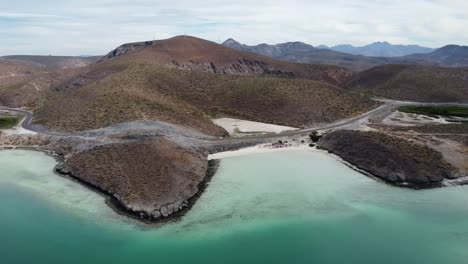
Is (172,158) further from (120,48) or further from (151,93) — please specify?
(120,48)

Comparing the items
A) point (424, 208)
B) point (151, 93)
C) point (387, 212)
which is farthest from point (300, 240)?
point (151, 93)

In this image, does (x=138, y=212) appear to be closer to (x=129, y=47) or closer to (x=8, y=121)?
→ (x=8, y=121)

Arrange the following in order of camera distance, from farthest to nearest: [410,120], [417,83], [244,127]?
→ [417,83]
[410,120]
[244,127]

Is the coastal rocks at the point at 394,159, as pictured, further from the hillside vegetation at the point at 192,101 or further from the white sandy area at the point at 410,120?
the white sandy area at the point at 410,120

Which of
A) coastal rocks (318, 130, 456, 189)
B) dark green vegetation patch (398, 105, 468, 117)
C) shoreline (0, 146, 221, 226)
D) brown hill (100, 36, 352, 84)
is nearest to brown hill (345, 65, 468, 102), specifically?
brown hill (100, 36, 352, 84)

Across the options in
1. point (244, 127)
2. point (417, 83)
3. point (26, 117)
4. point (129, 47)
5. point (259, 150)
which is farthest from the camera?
point (129, 47)

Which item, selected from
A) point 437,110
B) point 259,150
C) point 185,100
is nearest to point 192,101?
point 185,100
